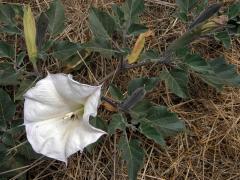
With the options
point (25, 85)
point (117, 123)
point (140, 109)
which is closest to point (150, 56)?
point (140, 109)

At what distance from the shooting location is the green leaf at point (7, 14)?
1583 millimetres

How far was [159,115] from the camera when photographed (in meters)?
1.48

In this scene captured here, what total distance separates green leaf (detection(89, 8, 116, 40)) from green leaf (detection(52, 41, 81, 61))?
0.11 m

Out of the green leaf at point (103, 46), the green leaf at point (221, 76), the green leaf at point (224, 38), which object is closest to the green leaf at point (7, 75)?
the green leaf at point (103, 46)

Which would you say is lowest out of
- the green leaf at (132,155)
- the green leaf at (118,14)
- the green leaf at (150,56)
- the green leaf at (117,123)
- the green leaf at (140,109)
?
the green leaf at (132,155)

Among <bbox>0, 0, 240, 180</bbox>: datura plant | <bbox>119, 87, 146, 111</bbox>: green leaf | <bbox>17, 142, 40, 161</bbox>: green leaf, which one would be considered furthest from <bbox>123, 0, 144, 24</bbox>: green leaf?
<bbox>17, 142, 40, 161</bbox>: green leaf

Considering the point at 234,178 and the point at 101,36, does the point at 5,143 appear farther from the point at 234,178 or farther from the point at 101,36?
the point at 234,178

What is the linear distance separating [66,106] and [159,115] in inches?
15.0

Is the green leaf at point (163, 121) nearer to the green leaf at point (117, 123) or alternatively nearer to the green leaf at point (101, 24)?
the green leaf at point (117, 123)

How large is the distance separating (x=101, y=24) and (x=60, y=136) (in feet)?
1.80

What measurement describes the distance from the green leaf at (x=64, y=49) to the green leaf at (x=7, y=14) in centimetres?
21

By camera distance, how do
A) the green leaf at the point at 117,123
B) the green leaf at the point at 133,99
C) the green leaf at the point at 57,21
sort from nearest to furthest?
the green leaf at the point at 133,99, the green leaf at the point at 117,123, the green leaf at the point at 57,21

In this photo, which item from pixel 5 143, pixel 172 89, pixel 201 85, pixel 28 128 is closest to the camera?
pixel 28 128


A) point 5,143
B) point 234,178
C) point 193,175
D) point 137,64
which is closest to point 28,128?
point 5,143
